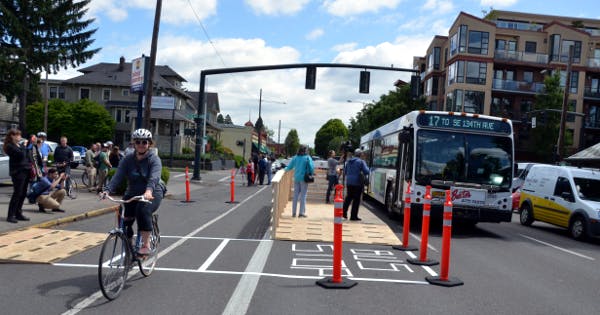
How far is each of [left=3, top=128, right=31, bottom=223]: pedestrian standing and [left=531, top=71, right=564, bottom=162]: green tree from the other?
40.0 m

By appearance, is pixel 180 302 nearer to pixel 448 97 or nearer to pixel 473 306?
pixel 473 306

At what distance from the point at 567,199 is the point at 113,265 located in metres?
12.8

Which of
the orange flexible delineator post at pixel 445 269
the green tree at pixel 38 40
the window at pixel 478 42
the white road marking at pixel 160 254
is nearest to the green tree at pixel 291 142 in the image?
the window at pixel 478 42

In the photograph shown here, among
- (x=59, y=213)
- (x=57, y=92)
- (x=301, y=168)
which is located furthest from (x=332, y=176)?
(x=57, y=92)

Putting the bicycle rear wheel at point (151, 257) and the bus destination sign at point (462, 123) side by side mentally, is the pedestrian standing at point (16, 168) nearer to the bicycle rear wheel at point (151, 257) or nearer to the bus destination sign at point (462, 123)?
the bicycle rear wheel at point (151, 257)

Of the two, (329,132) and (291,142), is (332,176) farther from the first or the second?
(291,142)

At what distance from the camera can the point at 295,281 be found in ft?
22.9

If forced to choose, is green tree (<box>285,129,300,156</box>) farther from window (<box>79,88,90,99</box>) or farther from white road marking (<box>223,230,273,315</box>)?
white road marking (<box>223,230,273,315</box>)

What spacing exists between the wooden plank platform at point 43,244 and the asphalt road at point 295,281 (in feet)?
0.97

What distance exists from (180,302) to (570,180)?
12.6 meters

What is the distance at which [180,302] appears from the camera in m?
5.72

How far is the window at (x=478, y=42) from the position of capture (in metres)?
48.2

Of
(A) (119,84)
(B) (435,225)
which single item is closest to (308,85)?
(B) (435,225)

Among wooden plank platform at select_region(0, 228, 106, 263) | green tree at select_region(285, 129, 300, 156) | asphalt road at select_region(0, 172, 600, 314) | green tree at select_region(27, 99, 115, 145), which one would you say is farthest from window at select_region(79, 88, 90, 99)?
green tree at select_region(285, 129, 300, 156)
